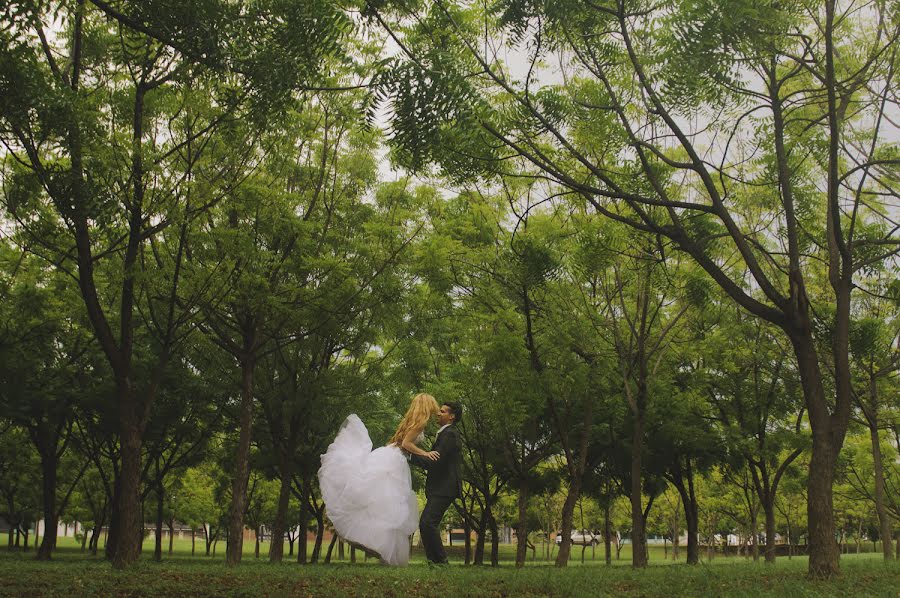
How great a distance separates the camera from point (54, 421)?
71.5 ft

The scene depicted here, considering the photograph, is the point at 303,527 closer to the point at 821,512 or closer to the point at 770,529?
the point at 770,529

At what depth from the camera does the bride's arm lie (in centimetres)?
792

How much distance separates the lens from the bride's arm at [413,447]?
7.92 meters

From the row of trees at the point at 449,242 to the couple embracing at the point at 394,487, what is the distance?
9.83 ft

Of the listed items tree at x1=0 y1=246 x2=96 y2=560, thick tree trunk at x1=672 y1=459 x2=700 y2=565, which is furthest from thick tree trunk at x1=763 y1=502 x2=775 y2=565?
tree at x1=0 y1=246 x2=96 y2=560

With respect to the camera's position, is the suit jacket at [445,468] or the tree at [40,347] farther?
the tree at [40,347]

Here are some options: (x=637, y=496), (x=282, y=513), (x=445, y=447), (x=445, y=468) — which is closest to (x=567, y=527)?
(x=637, y=496)

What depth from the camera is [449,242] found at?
1719 cm

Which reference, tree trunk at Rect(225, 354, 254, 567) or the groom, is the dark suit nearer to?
the groom

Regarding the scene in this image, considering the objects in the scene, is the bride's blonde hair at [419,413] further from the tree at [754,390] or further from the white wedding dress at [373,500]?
the tree at [754,390]

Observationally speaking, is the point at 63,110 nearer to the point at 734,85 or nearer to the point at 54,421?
the point at 734,85

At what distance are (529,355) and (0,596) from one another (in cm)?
1280

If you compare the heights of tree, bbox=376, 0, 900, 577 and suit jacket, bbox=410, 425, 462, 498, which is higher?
tree, bbox=376, 0, 900, 577

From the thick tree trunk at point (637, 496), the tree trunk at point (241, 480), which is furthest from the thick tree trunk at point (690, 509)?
the tree trunk at point (241, 480)
